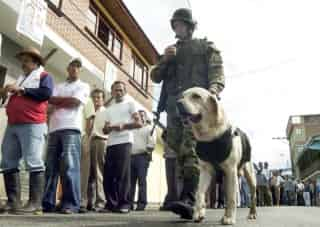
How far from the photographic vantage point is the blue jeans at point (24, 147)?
165 inches

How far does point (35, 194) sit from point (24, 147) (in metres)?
0.55

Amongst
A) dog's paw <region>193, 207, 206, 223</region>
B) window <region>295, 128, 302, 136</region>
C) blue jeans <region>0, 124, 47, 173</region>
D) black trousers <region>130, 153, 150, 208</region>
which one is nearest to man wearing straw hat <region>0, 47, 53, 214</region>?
blue jeans <region>0, 124, 47, 173</region>

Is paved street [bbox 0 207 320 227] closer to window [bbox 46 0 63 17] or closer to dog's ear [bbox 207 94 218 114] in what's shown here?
dog's ear [bbox 207 94 218 114]

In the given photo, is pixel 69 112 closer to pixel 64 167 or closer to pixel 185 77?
pixel 64 167

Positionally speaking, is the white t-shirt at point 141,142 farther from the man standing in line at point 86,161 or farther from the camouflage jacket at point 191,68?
the camouflage jacket at point 191,68

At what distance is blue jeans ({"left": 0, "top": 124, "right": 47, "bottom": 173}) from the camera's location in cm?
419

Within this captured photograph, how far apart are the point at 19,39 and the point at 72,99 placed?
437 centimetres

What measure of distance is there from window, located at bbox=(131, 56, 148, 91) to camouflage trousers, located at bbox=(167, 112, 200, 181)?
11972 millimetres

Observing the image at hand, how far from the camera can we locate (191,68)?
13.2 feet

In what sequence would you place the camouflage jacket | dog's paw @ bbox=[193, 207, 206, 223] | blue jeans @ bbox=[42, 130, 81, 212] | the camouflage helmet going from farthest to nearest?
blue jeans @ bbox=[42, 130, 81, 212] < the camouflage helmet < the camouflage jacket < dog's paw @ bbox=[193, 207, 206, 223]

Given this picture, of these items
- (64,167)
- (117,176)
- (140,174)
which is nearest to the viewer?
(64,167)

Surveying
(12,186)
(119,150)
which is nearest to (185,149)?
(119,150)

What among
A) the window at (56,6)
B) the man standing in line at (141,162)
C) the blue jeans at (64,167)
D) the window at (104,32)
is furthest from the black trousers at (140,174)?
the window at (104,32)

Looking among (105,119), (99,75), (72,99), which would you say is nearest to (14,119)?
(72,99)
